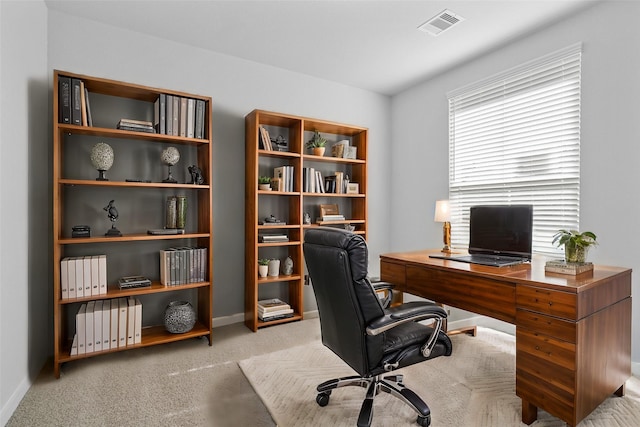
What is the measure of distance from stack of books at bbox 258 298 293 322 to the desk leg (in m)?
2.13

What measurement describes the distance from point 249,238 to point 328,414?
185cm

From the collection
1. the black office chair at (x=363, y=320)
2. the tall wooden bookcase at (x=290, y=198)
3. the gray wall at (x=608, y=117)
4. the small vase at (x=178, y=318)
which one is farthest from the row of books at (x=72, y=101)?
the gray wall at (x=608, y=117)

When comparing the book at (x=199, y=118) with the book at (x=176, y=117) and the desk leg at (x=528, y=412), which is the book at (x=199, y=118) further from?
the desk leg at (x=528, y=412)

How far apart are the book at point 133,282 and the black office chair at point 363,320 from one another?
5.21ft

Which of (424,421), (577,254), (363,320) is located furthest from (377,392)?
(577,254)

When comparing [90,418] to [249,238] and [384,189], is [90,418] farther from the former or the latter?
[384,189]

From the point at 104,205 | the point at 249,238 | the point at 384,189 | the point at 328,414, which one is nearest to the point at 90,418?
the point at 328,414

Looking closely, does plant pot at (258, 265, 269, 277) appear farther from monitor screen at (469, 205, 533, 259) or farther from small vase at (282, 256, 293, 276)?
monitor screen at (469, 205, 533, 259)

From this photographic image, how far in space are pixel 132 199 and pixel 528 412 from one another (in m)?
3.19

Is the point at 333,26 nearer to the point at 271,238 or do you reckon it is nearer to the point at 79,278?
the point at 271,238

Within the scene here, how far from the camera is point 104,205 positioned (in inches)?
111

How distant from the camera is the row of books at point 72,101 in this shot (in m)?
2.39

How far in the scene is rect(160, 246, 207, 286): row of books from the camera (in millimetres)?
2809

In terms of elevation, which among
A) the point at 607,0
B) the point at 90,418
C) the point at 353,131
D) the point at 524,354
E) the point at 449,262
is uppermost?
the point at 607,0
